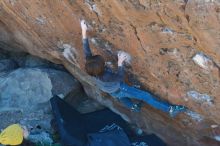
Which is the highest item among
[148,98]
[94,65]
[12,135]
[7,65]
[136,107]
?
[94,65]

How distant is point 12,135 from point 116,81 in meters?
1.60

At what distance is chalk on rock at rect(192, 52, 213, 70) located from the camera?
14.9 ft

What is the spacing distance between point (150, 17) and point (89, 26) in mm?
928

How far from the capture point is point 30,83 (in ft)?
22.5

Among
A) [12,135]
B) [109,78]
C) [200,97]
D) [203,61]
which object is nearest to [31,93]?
[12,135]

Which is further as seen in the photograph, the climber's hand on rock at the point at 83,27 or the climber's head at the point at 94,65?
the climber's hand on rock at the point at 83,27

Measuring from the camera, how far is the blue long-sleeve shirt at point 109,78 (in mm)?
5270

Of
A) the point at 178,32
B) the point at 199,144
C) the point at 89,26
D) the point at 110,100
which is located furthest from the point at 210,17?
the point at 110,100

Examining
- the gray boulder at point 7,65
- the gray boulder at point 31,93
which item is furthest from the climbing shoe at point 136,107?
the gray boulder at point 7,65

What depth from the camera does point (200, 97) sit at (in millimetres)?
4992

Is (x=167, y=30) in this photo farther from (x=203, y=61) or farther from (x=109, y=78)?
(x=109, y=78)

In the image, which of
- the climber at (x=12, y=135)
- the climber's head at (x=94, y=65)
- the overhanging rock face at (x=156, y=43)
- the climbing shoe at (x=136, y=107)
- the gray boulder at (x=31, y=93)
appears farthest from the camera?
the gray boulder at (x=31, y=93)

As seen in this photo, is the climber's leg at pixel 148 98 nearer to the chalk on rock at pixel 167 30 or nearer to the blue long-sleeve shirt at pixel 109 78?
the blue long-sleeve shirt at pixel 109 78

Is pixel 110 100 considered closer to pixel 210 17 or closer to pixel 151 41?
pixel 151 41
